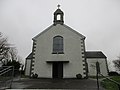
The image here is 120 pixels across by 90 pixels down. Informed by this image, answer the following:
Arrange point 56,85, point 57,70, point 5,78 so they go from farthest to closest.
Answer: point 57,70
point 56,85
point 5,78

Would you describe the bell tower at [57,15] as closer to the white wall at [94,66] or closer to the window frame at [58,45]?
the window frame at [58,45]

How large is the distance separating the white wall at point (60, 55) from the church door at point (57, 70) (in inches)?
15.7

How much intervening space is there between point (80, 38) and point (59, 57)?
3.60 meters

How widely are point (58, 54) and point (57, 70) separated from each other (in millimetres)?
1885

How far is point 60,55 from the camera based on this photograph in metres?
14.5

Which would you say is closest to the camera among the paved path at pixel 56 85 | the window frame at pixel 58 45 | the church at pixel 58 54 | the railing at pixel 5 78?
the railing at pixel 5 78

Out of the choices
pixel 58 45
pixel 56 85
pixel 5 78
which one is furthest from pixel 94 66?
pixel 5 78

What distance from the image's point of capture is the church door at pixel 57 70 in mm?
14164

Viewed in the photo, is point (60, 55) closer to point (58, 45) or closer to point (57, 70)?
point (58, 45)

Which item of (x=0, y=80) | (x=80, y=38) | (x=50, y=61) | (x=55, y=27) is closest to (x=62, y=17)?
(x=55, y=27)

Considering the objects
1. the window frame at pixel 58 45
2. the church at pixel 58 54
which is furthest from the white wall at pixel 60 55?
the window frame at pixel 58 45

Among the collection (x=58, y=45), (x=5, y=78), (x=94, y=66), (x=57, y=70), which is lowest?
(x=5, y=78)

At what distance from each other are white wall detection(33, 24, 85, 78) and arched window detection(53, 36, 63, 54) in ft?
1.25

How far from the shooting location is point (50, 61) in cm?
1398
